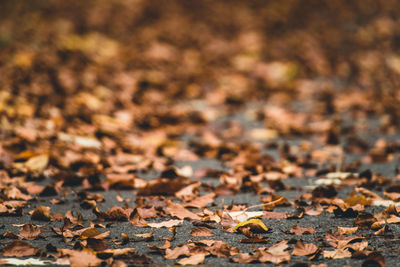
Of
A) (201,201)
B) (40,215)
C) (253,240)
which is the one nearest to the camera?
(253,240)

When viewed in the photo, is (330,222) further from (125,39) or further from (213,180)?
(125,39)

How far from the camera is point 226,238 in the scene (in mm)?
1931

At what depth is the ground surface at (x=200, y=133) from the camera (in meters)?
1.90

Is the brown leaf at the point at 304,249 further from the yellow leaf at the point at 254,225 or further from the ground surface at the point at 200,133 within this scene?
the yellow leaf at the point at 254,225

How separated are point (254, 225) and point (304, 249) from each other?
11.2 inches

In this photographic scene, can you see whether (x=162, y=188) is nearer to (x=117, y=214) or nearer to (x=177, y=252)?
(x=117, y=214)

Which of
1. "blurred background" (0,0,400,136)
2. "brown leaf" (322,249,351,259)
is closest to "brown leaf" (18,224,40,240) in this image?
"brown leaf" (322,249,351,259)

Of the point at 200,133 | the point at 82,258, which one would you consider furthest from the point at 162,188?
the point at 200,133

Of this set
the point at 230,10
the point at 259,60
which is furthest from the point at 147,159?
the point at 230,10

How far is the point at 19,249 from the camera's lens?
1.74m

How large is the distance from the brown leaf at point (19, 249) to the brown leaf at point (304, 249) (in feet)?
3.25

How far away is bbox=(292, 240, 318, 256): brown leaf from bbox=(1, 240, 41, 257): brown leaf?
99 cm

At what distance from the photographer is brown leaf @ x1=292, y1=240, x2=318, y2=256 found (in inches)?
68.7

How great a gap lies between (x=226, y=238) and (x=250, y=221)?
0.14 m
